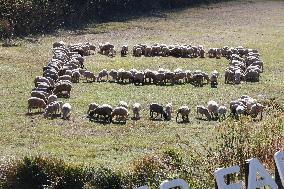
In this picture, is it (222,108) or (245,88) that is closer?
(222,108)

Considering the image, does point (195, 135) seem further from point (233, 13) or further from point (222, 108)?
point (233, 13)

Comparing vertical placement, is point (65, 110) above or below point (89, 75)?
above

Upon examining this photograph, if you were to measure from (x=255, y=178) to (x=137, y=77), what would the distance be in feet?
40.2

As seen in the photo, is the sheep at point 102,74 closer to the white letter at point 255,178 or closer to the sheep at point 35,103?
the sheep at point 35,103

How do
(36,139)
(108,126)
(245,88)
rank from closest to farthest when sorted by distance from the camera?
(36,139), (108,126), (245,88)

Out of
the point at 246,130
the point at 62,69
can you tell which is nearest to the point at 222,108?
the point at 246,130

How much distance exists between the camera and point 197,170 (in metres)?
12.0

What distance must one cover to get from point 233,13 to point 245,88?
2097 centimetres

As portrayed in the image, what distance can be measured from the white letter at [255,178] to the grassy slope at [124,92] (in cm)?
377

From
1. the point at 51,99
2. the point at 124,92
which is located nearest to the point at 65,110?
the point at 51,99

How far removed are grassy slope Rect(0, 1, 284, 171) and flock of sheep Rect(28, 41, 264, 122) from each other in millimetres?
416

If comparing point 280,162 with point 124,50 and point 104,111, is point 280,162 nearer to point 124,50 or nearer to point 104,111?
point 104,111

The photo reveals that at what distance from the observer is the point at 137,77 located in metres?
21.8

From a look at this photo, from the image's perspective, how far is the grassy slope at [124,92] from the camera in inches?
593
